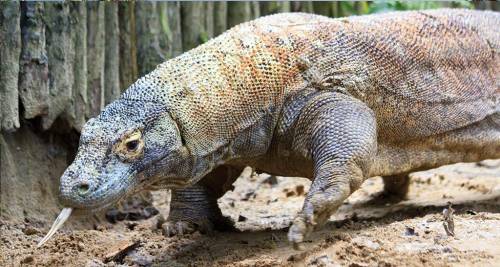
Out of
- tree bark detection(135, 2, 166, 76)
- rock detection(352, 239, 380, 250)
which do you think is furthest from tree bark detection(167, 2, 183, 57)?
rock detection(352, 239, 380, 250)

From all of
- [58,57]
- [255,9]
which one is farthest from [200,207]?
[255,9]

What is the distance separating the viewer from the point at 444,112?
6305mm

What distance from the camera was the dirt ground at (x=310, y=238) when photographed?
4.77 metres

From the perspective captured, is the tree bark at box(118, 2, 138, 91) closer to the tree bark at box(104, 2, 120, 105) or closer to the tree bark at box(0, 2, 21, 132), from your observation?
the tree bark at box(104, 2, 120, 105)

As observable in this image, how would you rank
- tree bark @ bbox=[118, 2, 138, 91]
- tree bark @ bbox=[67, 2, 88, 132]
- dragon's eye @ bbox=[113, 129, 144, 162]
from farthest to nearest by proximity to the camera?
tree bark @ bbox=[118, 2, 138, 91]
tree bark @ bbox=[67, 2, 88, 132]
dragon's eye @ bbox=[113, 129, 144, 162]

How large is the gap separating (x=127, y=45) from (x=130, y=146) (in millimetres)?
2849

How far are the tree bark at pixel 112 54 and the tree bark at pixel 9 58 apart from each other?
1.08 m

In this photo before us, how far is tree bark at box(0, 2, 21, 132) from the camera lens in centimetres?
603

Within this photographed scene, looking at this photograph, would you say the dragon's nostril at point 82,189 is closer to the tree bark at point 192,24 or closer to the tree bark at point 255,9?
the tree bark at point 192,24

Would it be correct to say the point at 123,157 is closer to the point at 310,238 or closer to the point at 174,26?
the point at 310,238

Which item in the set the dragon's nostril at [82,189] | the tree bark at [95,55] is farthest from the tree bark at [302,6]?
the dragon's nostril at [82,189]

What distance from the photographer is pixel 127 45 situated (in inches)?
291

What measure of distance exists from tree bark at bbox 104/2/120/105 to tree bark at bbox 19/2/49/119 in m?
0.86

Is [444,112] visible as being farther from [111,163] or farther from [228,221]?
[111,163]
